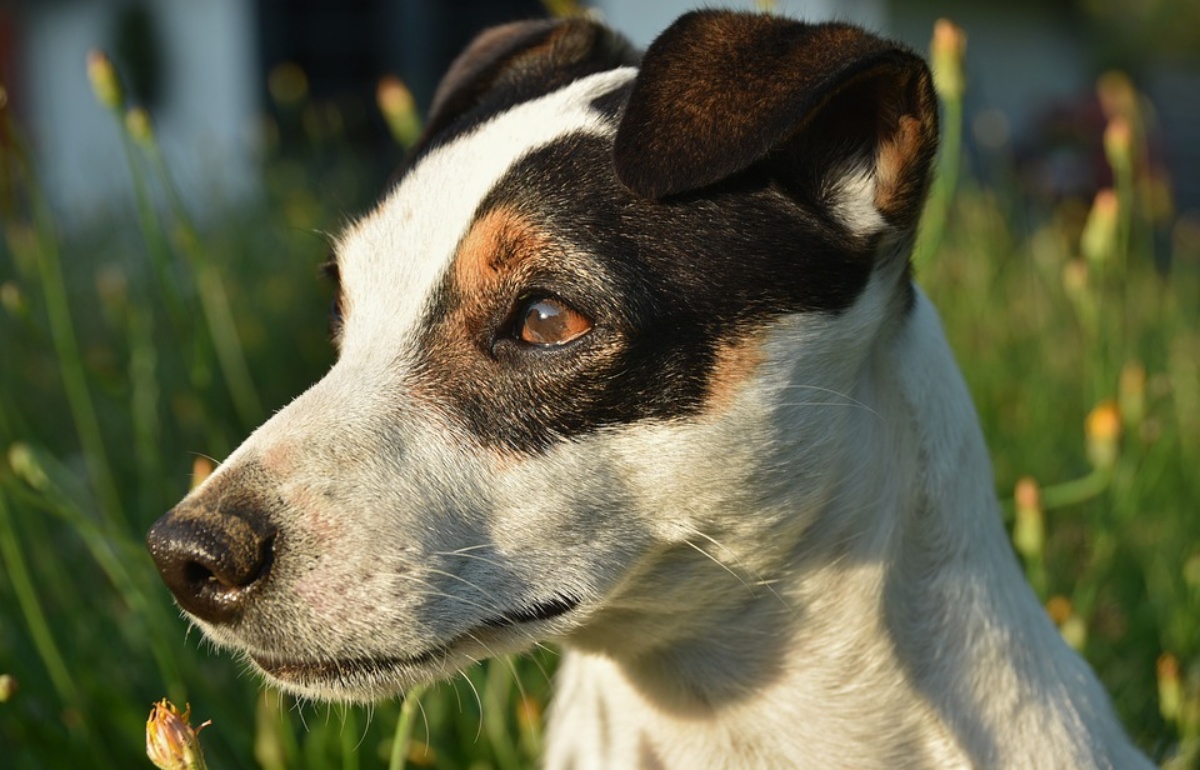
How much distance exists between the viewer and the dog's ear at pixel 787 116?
5.80 feet

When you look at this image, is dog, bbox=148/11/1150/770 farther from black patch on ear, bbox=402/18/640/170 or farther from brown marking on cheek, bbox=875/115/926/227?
black patch on ear, bbox=402/18/640/170

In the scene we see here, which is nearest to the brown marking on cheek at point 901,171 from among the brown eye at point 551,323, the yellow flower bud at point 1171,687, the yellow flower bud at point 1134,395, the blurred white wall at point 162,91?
the brown eye at point 551,323

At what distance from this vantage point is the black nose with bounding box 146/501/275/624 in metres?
1.65

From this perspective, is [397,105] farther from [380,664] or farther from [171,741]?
[171,741]

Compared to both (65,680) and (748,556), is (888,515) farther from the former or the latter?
(65,680)

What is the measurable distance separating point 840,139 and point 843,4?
881 cm

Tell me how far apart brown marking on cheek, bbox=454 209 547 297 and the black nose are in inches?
19.0

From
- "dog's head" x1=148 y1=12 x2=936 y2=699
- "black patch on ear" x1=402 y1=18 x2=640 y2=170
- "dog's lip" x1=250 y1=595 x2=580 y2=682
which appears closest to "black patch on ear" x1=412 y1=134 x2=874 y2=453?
"dog's head" x1=148 y1=12 x2=936 y2=699

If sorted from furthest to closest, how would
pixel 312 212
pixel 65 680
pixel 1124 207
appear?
pixel 312 212 → pixel 1124 207 → pixel 65 680

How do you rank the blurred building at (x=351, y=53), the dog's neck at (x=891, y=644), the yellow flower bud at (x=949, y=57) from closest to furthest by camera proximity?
1. the dog's neck at (x=891, y=644)
2. the yellow flower bud at (x=949, y=57)
3. the blurred building at (x=351, y=53)

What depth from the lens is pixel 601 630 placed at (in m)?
2.02

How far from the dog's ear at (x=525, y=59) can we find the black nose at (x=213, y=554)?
1.07 m

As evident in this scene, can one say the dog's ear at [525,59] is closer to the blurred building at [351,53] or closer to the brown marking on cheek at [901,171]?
the brown marking on cheek at [901,171]

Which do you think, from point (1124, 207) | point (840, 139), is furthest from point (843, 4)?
point (840, 139)
